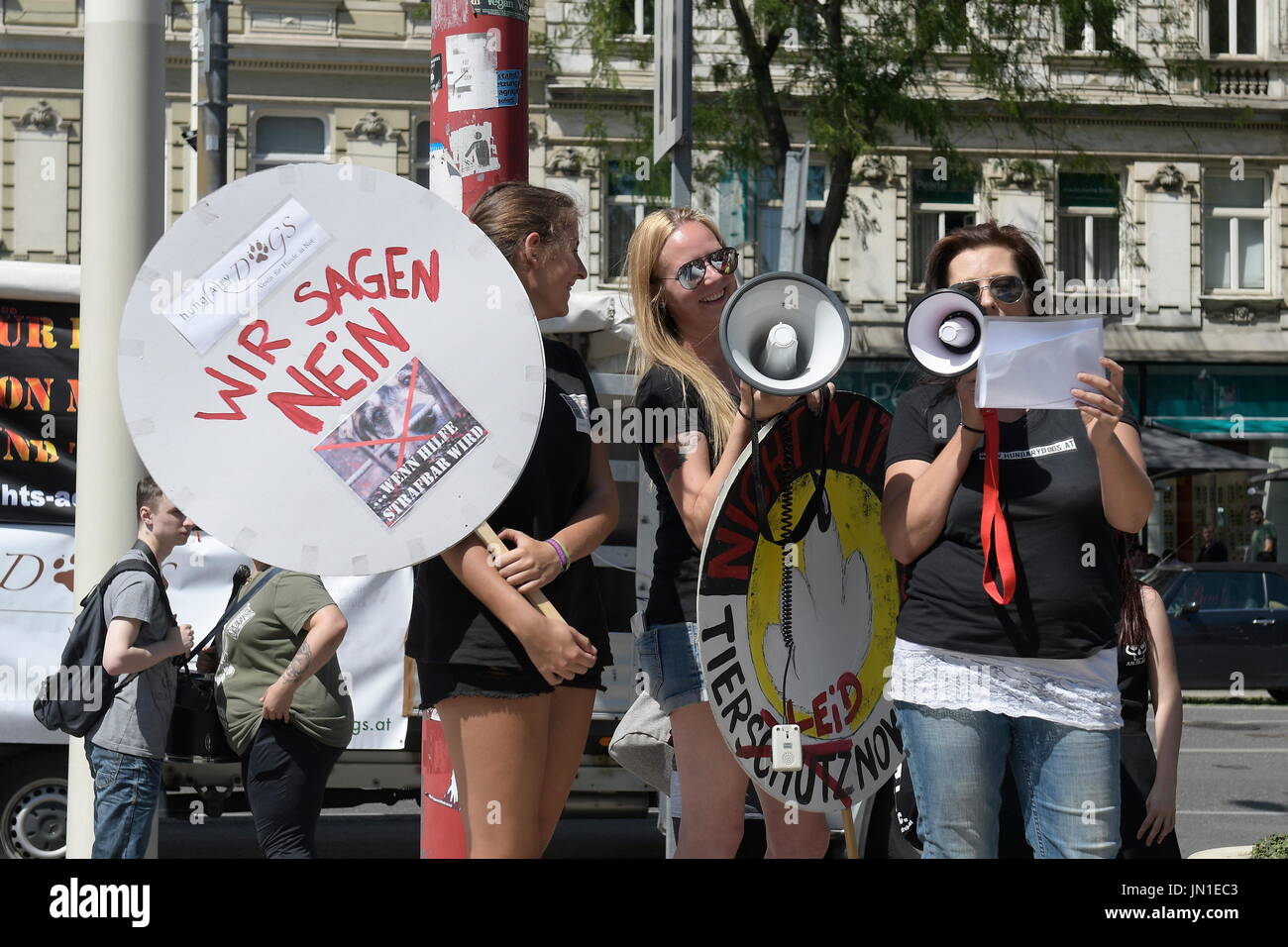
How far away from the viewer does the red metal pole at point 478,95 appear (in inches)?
152

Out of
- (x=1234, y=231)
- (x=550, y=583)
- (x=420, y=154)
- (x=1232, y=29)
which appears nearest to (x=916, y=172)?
(x=1234, y=231)

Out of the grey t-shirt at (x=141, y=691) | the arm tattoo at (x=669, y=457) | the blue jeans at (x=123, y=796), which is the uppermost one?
the arm tattoo at (x=669, y=457)

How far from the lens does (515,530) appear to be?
3.04 meters

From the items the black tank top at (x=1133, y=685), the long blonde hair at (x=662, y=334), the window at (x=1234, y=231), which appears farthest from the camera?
the window at (x=1234, y=231)

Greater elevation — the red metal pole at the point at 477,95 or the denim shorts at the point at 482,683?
the red metal pole at the point at 477,95

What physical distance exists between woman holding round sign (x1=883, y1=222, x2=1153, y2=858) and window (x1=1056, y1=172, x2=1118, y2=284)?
70.3 feet

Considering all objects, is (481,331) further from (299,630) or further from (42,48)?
(42,48)

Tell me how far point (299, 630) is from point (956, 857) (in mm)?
3050

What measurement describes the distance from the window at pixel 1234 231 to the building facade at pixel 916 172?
0.11ft

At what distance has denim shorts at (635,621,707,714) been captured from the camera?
3371 mm

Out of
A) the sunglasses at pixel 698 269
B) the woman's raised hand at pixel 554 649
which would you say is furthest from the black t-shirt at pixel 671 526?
the woman's raised hand at pixel 554 649

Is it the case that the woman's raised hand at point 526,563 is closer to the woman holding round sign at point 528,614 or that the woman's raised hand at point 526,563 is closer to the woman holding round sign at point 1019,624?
the woman holding round sign at point 528,614

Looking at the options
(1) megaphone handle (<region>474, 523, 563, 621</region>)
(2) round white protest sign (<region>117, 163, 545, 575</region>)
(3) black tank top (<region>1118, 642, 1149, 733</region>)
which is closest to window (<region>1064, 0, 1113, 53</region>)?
(3) black tank top (<region>1118, 642, 1149, 733</region>)
